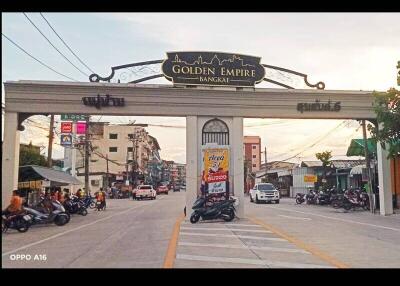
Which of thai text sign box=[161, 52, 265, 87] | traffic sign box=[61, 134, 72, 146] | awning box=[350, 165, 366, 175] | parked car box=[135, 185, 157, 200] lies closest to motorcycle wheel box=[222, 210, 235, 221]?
thai text sign box=[161, 52, 265, 87]

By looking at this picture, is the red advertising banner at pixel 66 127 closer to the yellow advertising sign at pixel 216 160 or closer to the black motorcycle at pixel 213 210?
the yellow advertising sign at pixel 216 160

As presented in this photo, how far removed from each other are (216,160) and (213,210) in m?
2.74

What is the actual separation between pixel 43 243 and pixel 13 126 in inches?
334

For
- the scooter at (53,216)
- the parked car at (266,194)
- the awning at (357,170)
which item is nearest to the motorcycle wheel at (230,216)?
the scooter at (53,216)

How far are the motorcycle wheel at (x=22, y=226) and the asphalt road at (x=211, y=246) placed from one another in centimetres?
24

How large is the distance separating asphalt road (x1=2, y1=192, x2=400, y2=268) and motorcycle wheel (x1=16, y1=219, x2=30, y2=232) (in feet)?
0.77

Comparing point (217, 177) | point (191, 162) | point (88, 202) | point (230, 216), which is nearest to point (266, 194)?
point (88, 202)

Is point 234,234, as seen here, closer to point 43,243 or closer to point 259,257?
point 259,257

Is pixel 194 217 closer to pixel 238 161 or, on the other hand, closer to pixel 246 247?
pixel 238 161

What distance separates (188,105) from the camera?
21219 millimetres

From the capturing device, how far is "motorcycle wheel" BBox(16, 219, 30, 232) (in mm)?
16422

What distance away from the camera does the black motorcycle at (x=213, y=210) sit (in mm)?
18953
